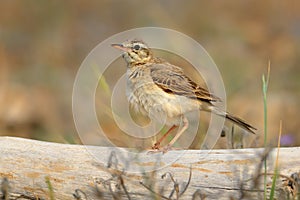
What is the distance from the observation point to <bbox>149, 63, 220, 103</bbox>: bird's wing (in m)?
5.48

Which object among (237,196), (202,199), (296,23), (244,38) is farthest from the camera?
(296,23)

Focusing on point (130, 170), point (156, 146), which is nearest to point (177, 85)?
point (156, 146)

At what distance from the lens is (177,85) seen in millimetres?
5508

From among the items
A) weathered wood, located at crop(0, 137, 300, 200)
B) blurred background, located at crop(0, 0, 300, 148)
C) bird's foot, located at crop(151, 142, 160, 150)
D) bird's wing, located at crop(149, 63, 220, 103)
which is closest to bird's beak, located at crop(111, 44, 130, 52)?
bird's wing, located at crop(149, 63, 220, 103)

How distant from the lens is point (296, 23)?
15.4 meters

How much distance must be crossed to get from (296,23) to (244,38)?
5.18ft

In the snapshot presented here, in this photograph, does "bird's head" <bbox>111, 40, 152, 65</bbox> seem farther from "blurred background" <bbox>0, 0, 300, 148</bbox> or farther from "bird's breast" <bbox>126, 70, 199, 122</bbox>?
"blurred background" <bbox>0, 0, 300, 148</bbox>

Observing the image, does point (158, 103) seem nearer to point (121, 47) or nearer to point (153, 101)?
point (153, 101)

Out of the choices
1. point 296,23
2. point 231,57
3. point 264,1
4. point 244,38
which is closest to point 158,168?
point 231,57

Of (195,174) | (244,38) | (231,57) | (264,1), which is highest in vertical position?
(264,1)

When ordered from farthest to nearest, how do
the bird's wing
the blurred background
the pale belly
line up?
the blurred background, the bird's wing, the pale belly

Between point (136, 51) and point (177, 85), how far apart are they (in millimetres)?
458

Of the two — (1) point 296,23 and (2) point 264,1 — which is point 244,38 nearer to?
(1) point 296,23

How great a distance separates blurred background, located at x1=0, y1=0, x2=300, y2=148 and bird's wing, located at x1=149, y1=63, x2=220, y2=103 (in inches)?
132
